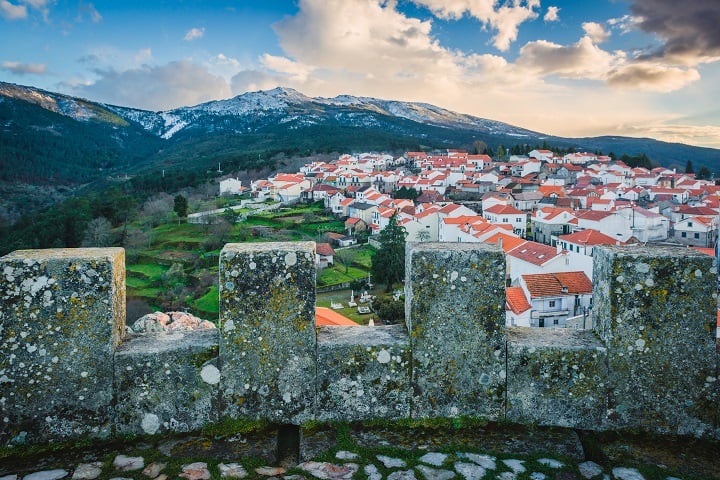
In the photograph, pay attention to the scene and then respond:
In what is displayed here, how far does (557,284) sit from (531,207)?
47.0 metres

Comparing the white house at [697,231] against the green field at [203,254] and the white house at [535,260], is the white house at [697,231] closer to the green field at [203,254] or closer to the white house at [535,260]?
the white house at [535,260]

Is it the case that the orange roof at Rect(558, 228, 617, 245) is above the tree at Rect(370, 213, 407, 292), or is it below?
above

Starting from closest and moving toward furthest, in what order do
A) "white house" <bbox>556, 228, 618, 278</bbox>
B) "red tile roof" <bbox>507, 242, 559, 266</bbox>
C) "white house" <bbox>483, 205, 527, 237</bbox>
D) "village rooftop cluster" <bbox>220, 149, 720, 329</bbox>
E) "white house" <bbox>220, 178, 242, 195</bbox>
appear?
"village rooftop cluster" <bbox>220, 149, 720, 329</bbox>
"red tile roof" <bbox>507, 242, 559, 266</bbox>
"white house" <bbox>556, 228, 618, 278</bbox>
"white house" <bbox>483, 205, 527, 237</bbox>
"white house" <bbox>220, 178, 242, 195</bbox>

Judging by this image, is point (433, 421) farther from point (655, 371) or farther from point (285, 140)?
point (285, 140)

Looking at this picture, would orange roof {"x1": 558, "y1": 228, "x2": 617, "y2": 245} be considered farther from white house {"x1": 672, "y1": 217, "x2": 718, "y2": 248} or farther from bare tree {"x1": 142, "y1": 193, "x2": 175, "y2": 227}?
bare tree {"x1": 142, "y1": 193, "x2": 175, "y2": 227}

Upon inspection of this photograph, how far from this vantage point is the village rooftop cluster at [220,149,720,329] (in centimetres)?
3228

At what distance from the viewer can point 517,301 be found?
94.8 feet

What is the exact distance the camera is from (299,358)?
11.9 ft

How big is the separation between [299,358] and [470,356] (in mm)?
1259

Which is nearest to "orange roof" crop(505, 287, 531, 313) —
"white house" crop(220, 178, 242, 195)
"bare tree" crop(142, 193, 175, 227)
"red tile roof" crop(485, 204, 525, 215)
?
"red tile roof" crop(485, 204, 525, 215)

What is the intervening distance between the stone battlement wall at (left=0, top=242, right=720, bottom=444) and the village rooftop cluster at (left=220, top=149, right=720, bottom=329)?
53.0ft

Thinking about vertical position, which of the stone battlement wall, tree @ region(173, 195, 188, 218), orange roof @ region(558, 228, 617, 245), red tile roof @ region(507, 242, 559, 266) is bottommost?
red tile roof @ region(507, 242, 559, 266)

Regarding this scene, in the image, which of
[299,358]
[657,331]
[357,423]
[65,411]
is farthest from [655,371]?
[65,411]

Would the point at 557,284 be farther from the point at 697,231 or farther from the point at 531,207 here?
the point at 531,207
